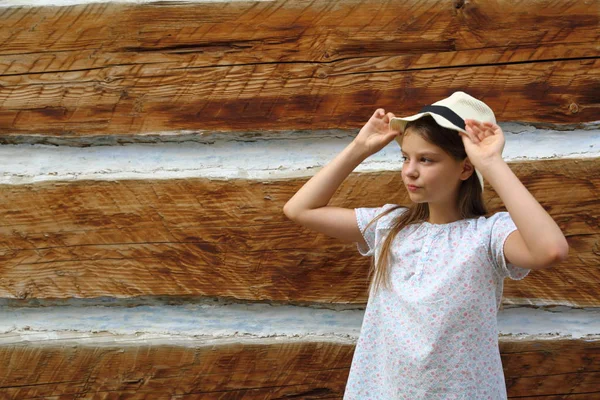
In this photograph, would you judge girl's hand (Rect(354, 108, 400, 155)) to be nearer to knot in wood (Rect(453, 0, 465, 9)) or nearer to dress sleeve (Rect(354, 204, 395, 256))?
dress sleeve (Rect(354, 204, 395, 256))

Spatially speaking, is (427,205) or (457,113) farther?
(427,205)

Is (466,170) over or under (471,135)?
under

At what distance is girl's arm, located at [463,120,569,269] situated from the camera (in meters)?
1.47

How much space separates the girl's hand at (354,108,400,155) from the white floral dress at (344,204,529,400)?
0.73 feet

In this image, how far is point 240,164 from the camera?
2.16 m

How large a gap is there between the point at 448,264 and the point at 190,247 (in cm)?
82

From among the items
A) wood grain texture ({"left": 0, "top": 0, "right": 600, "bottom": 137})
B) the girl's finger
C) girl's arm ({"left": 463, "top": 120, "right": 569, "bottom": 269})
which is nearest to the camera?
girl's arm ({"left": 463, "top": 120, "right": 569, "bottom": 269})

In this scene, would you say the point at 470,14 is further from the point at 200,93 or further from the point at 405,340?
the point at 405,340

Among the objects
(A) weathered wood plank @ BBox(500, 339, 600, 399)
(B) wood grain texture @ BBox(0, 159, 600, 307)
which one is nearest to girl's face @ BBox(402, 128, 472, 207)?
(B) wood grain texture @ BBox(0, 159, 600, 307)

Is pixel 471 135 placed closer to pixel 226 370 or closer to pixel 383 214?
pixel 383 214

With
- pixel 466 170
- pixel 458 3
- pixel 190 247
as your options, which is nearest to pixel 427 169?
pixel 466 170

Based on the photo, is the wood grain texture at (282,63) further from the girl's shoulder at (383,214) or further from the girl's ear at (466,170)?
the girl's ear at (466,170)

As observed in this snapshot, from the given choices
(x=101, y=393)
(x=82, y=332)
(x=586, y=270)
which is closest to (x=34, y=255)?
(x=82, y=332)

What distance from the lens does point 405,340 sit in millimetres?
1653
